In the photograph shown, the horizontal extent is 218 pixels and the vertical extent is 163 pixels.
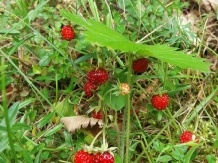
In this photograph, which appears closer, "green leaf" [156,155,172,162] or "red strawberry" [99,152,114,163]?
"red strawberry" [99,152,114,163]

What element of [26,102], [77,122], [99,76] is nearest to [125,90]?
[99,76]

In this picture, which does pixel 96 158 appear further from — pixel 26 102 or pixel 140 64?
pixel 26 102

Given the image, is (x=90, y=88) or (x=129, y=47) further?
(x=90, y=88)

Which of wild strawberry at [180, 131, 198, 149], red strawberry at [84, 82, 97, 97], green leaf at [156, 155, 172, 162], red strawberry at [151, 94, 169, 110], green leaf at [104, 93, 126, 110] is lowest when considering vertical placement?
green leaf at [156, 155, 172, 162]

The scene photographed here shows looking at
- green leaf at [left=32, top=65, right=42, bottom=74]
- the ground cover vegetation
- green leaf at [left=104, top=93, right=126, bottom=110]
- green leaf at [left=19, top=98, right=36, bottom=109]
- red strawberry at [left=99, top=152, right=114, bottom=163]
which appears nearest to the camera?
red strawberry at [left=99, top=152, right=114, bottom=163]

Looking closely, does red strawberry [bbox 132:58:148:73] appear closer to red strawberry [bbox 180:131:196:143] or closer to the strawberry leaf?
the strawberry leaf

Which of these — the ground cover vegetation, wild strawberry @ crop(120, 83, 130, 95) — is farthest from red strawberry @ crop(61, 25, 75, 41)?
wild strawberry @ crop(120, 83, 130, 95)

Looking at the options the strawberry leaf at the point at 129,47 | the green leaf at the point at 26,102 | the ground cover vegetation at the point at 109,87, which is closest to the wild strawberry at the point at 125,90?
the ground cover vegetation at the point at 109,87

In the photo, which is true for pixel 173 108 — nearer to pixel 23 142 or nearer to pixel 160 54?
pixel 160 54
